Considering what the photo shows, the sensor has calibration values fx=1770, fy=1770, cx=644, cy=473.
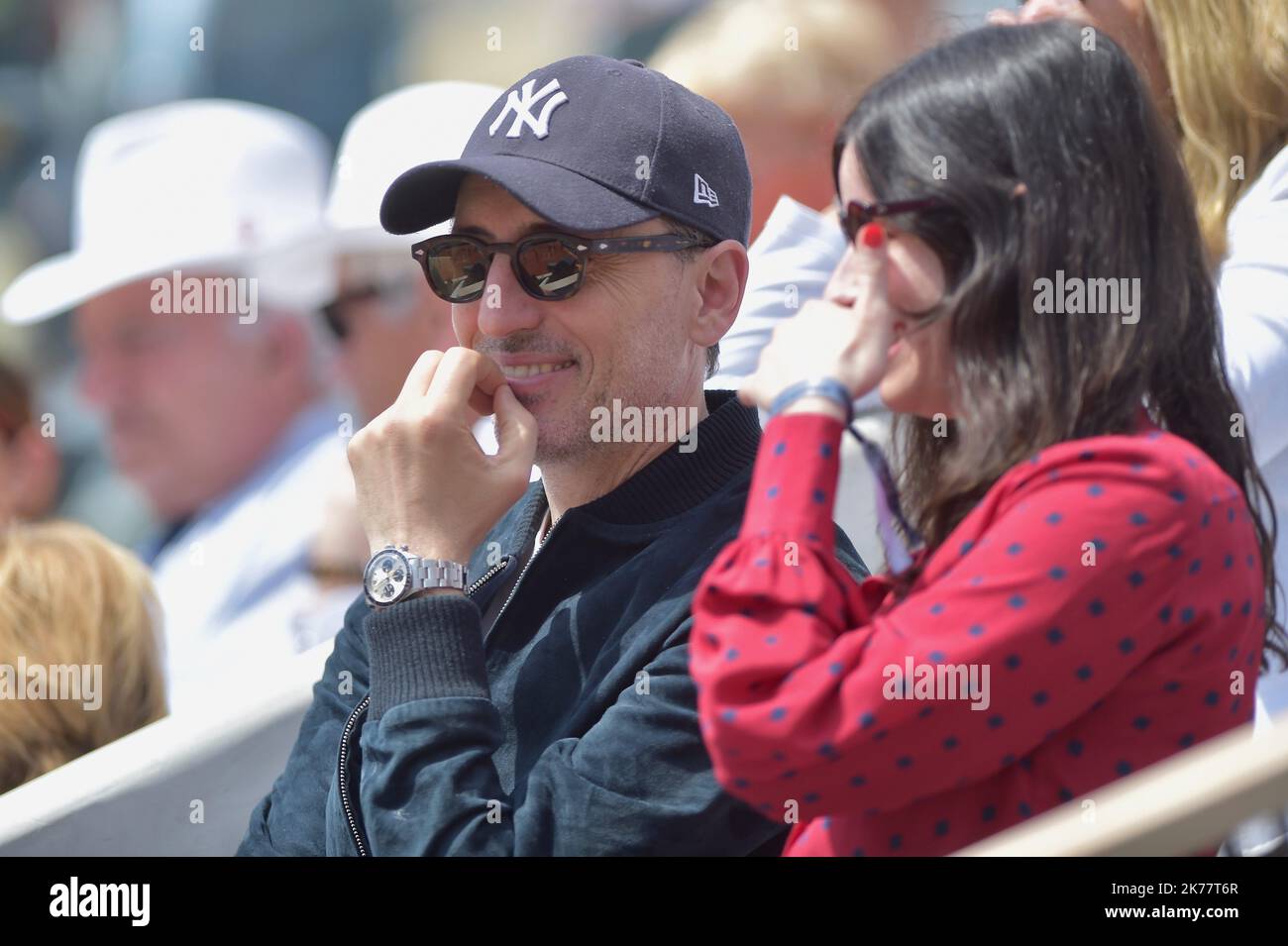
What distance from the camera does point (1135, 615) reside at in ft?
5.40

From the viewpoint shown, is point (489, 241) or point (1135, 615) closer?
point (1135, 615)

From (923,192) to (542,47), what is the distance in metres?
4.91

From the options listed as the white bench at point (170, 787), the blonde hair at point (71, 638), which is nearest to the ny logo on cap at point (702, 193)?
the white bench at point (170, 787)

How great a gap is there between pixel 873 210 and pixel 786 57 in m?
2.23

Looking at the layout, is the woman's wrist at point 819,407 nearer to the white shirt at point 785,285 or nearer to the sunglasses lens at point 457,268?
the sunglasses lens at point 457,268

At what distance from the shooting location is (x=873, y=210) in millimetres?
1869

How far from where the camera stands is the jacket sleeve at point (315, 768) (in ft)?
8.03

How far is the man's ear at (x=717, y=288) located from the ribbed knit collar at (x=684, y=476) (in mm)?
127

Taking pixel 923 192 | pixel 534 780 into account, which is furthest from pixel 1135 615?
pixel 534 780

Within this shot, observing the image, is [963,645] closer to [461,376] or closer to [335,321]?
[461,376]

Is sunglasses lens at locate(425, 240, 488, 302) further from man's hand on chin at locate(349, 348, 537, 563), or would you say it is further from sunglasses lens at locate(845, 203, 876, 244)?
sunglasses lens at locate(845, 203, 876, 244)

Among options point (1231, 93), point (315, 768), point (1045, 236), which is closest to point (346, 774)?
point (315, 768)
